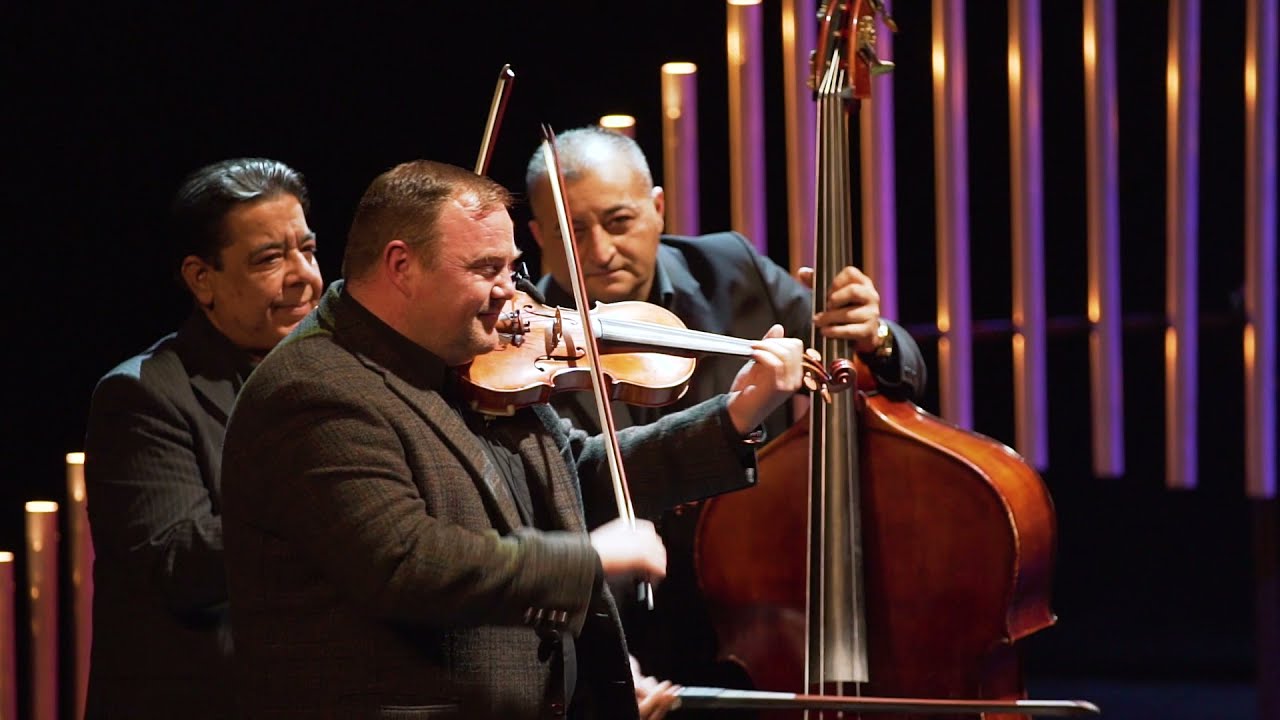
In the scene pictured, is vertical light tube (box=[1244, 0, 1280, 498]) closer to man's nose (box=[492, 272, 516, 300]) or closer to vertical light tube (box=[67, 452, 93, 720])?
man's nose (box=[492, 272, 516, 300])

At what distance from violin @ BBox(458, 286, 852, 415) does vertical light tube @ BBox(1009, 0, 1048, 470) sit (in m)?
1.53

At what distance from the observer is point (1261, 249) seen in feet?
12.7

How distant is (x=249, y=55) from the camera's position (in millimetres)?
3873

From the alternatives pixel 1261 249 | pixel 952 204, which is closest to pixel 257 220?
pixel 952 204

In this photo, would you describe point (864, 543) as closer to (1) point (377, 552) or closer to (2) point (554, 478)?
(2) point (554, 478)

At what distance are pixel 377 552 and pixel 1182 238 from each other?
101 inches

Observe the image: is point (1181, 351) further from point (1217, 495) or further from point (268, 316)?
point (268, 316)

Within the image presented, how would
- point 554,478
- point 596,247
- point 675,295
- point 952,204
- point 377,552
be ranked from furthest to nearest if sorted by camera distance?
point 952,204, point 675,295, point 596,247, point 554,478, point 377,552

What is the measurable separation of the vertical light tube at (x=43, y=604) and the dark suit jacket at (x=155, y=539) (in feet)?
2.19

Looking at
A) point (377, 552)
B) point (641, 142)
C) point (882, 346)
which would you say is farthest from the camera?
point (641, 142)

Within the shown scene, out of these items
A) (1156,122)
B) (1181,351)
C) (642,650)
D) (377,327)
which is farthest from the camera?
(1156,122)

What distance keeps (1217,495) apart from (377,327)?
3.36m

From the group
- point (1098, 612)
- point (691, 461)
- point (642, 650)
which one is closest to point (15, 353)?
point (642, 650)

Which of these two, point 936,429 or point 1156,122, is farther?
point 1156,122
